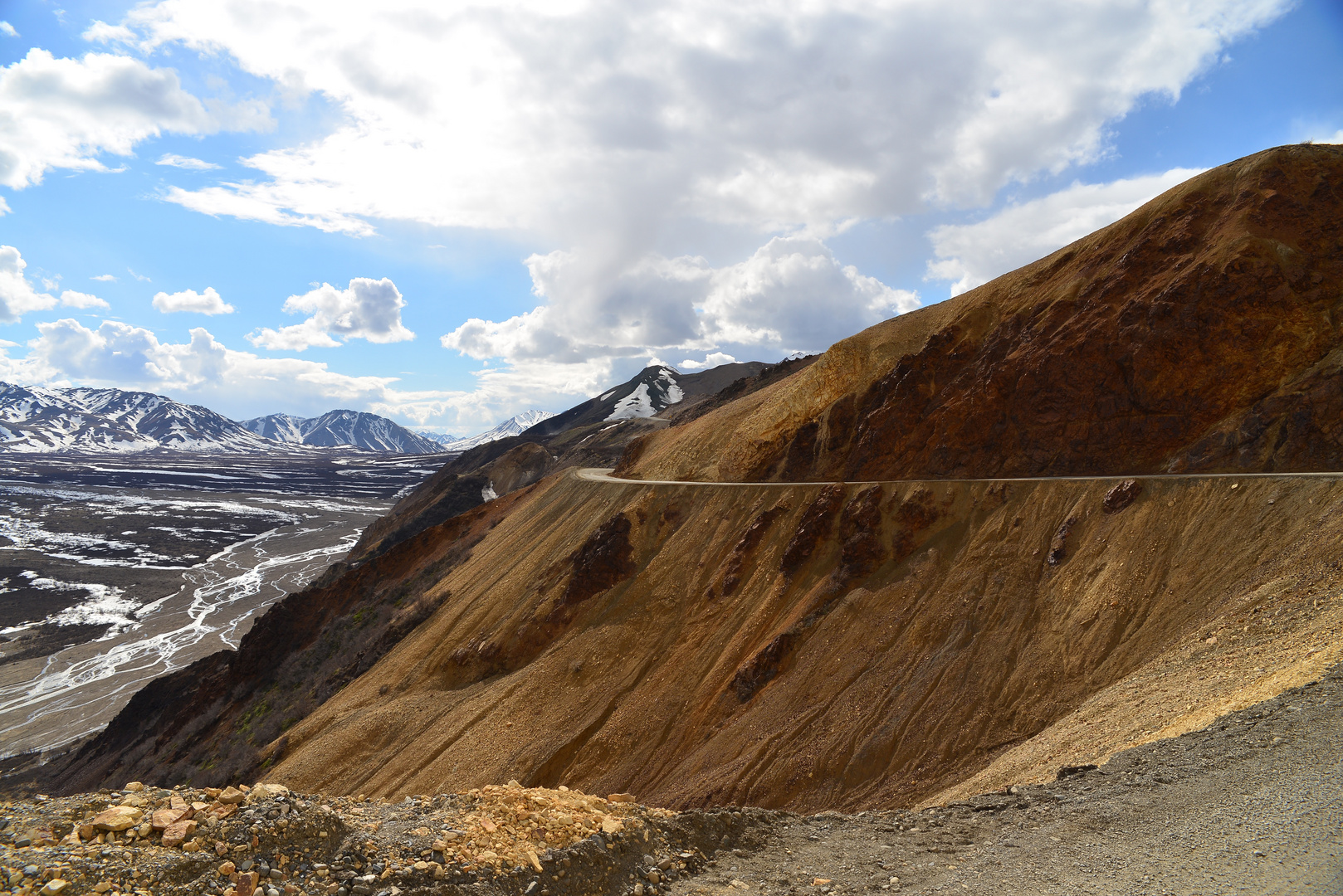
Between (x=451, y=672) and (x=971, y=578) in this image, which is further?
(x=451, y=672)

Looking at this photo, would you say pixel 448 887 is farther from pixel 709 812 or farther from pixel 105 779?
pixel 105 779

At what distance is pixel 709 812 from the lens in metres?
10.6

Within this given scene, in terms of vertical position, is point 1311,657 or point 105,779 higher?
point 1311,657

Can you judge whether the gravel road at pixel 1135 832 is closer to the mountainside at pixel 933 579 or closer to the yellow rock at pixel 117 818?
the mountainside at pixel 933 579

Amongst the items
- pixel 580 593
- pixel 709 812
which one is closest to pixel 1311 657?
pixel 709 812

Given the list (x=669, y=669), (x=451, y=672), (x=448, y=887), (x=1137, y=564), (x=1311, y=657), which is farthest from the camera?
(x=451, y=672)

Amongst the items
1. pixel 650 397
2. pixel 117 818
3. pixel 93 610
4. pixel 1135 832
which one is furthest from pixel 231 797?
pixel 650 397

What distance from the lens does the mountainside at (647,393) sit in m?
126

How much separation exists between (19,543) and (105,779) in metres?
91.0

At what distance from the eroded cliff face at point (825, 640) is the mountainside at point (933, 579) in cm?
10

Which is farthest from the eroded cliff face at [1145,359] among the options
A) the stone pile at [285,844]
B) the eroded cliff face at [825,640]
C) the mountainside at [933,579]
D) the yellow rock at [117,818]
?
the yellow rock at [117,818]

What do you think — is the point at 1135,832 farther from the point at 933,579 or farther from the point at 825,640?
the point at 933,579

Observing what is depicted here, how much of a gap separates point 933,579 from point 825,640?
4193 millimetres

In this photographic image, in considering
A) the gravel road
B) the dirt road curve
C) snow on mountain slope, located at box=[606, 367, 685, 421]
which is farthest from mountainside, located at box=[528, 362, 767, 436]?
the gravel road
